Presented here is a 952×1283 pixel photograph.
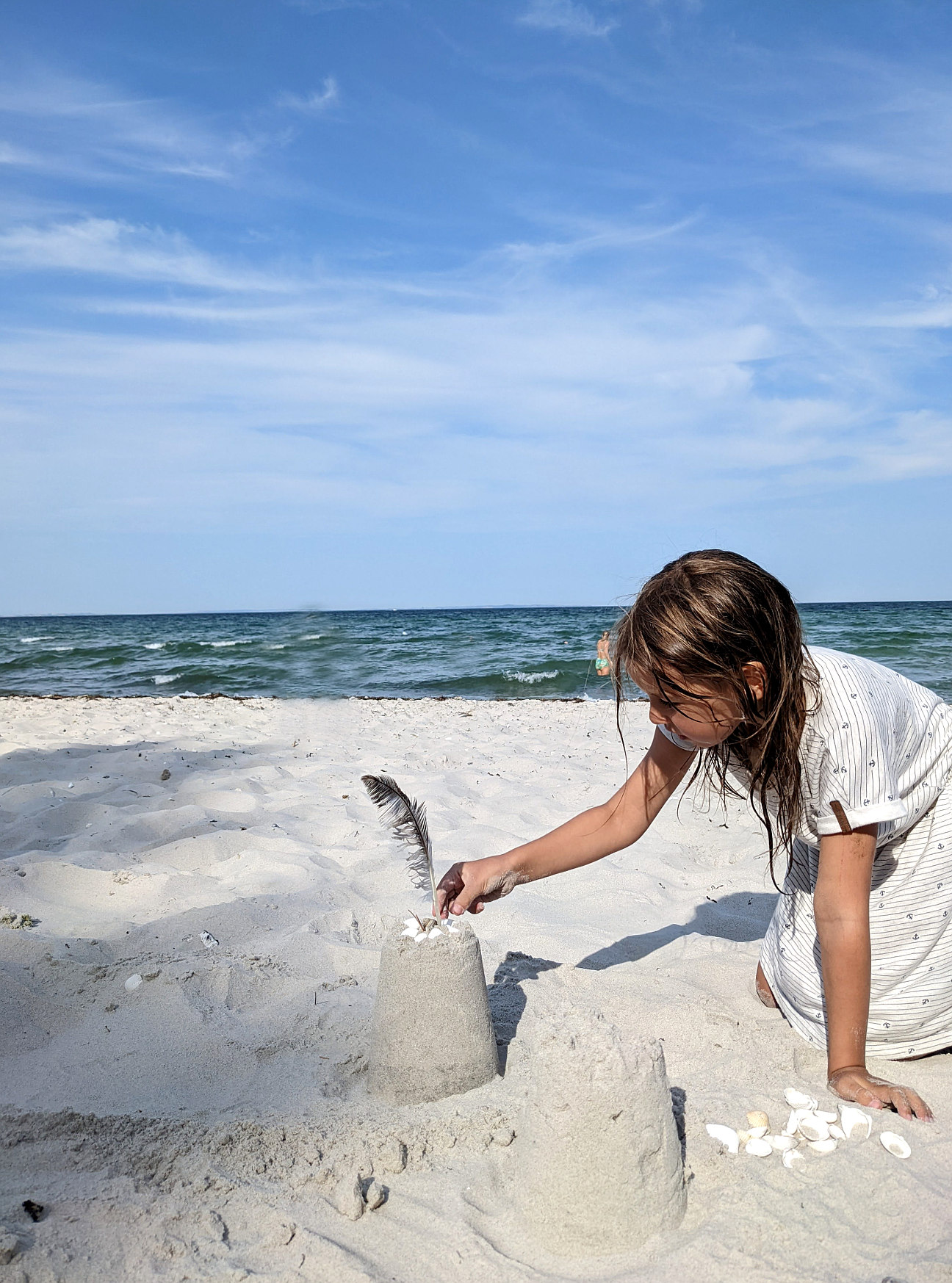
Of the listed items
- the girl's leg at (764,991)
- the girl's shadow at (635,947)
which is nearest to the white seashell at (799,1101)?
the girl's leg at (764,991)

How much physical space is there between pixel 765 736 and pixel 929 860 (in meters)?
0.69

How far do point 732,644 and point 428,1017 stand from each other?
121 centimetres

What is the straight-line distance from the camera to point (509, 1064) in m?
2.49

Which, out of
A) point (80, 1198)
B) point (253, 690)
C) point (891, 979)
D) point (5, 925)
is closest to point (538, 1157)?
point (80, 1198)

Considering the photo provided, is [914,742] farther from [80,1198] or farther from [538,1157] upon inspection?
[80,1198]

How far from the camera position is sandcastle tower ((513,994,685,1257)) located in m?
1.77

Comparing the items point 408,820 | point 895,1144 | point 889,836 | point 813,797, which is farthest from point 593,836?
point 895,1144

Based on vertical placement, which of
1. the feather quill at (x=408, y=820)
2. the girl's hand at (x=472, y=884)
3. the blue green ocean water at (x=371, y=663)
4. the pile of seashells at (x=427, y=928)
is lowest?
the blue green ocean water at (x=371, y=663)

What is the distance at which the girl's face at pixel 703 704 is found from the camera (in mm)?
2031

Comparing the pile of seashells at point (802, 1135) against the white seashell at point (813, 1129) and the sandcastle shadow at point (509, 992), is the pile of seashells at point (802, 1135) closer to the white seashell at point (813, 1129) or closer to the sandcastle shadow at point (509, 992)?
the white seashell at point (813, 1129)

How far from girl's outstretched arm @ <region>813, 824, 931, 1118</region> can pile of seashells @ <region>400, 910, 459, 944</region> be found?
0.92m

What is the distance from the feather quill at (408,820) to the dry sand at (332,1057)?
540 millimetres

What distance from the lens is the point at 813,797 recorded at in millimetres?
2229

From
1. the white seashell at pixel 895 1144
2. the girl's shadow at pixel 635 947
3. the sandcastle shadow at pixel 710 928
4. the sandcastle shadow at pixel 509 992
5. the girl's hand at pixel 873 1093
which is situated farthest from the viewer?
the sandcastle shadow at pixel 710 928
